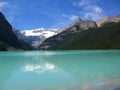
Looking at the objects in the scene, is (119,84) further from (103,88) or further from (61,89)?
(61,89)

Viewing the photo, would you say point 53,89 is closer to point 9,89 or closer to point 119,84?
point 9,89

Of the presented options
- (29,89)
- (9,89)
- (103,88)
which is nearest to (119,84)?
(103,88)

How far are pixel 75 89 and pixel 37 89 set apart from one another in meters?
3.19

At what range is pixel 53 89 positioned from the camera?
21156mm

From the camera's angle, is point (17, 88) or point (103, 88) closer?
point (103, 88)

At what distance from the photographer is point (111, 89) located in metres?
19.9

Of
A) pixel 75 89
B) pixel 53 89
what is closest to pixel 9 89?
pixel 53 89

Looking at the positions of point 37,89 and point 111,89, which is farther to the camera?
point 37,89

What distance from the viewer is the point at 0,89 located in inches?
852

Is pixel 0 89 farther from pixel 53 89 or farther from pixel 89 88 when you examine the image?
pixel 89 88

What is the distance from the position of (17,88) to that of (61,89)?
399cm

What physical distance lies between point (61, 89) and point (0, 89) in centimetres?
522

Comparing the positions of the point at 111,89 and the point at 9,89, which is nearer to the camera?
the point at 111,89

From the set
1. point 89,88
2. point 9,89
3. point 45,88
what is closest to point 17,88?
point 9,89
